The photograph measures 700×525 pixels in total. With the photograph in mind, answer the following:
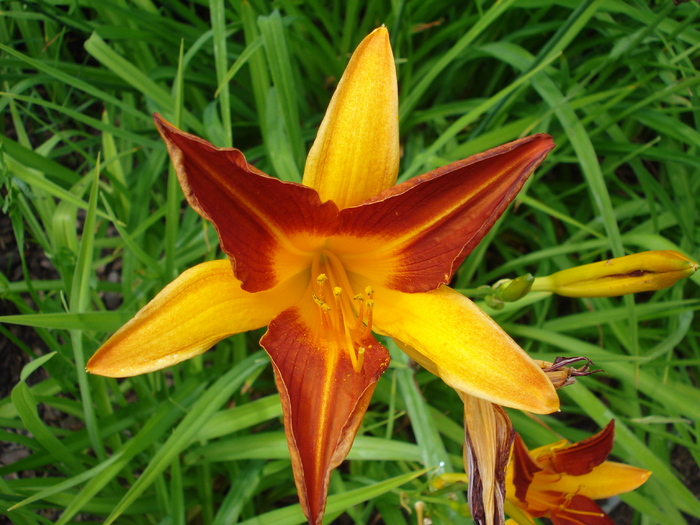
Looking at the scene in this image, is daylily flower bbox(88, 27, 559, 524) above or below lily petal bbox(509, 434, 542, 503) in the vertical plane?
above

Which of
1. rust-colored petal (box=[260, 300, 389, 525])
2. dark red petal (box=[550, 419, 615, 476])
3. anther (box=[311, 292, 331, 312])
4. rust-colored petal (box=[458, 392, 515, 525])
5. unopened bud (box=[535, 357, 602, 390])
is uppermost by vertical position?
anther (box=[311, 292, 331, 312])

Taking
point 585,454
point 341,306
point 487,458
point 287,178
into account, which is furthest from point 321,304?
point 585,454

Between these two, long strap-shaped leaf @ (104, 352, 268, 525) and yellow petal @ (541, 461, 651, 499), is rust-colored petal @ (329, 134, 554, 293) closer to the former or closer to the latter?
long strap-shaped leaf @ (104, 352, 268, 525)

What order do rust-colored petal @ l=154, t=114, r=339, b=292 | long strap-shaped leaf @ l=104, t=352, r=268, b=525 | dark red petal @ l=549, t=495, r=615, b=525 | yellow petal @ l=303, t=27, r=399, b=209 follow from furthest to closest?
dark red petal @ l=549, t=495, r=615, b=525 → long strap-shaped leaf @ l=104, t=352, r=268, b=525 → yellow petal @ l=303, t=27, r=399, b=209 → rust-colored petal @ l=154, t=114, r=339, b=292

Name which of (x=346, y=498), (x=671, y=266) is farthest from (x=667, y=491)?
(x=346, y=498)

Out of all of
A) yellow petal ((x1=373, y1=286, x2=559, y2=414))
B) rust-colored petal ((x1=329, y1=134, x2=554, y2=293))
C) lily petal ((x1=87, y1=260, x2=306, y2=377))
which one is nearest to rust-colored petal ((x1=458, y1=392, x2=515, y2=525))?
yellow petal ((x1=373, y1=286, x2=559, y2=414))
